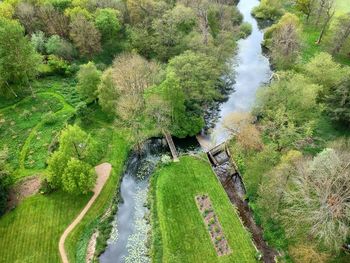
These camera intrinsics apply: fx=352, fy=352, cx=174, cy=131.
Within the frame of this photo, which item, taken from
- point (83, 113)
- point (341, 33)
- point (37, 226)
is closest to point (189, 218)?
point (37, 226)

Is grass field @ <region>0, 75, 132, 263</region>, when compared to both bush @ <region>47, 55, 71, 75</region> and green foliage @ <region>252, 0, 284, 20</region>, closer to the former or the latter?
bush @ <region>47, 55, 71, 75</region>

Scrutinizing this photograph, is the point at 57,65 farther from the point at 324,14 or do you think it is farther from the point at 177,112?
the point at 324,14

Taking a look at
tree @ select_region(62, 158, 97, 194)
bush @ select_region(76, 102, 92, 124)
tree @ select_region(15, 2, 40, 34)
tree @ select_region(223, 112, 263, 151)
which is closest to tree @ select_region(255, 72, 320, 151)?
tree @ select_region(223, 112, 263, 151)

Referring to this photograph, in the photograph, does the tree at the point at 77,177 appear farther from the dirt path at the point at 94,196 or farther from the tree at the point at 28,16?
the tree at the point at 28,16

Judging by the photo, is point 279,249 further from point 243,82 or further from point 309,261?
point 243,82

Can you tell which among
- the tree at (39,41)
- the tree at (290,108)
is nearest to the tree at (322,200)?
the tree at (290,108)
